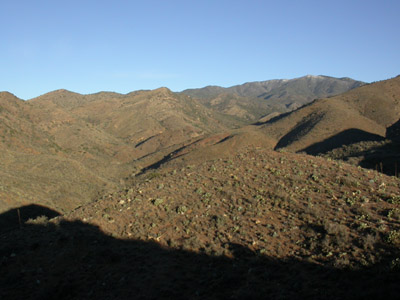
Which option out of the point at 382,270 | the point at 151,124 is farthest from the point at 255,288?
the point at 151,124

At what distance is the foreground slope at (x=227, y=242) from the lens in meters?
7.89

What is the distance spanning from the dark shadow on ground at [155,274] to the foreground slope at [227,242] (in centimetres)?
3

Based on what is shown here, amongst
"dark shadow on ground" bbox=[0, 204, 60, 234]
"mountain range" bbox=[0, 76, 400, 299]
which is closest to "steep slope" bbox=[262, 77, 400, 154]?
"mountain range" bbox=[0, 76, 400, 299]

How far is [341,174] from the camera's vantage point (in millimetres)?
14836

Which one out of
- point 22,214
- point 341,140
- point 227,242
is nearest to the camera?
point 227,242

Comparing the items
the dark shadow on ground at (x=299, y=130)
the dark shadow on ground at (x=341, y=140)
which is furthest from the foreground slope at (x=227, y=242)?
the dark shadow on ground at (x=299, y=130)

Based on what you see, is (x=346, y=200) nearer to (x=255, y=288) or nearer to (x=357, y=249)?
(x=357, y=249)

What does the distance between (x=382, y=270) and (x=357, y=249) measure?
1.29m

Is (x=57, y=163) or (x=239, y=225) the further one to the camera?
(x=57, y=163)

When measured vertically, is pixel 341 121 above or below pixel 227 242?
above

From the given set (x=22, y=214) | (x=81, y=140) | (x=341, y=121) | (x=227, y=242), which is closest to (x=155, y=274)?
(x=227, y=242)

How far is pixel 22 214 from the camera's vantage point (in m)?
24.9

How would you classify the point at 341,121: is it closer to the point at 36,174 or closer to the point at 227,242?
the point at 36,174

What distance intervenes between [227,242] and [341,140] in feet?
137
